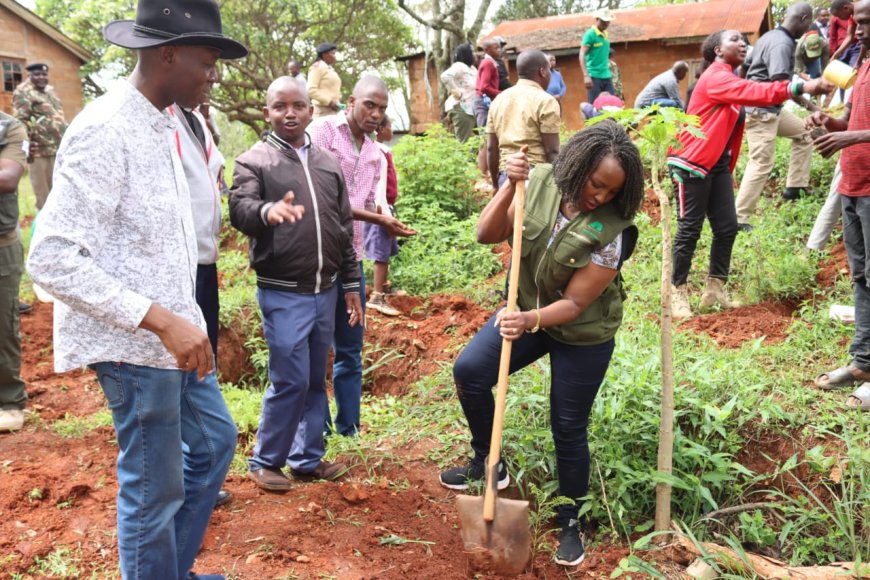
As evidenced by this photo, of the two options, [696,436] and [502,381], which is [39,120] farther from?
[696,436]

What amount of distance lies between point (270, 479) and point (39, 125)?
720 cm

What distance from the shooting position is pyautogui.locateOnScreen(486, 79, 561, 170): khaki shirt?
5.32 m

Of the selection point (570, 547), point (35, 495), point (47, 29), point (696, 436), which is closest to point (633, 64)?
point (696, 436)

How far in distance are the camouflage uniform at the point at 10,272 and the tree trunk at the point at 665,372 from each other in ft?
12.1

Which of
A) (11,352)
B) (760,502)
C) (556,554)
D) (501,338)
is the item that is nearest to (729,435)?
(760,502)

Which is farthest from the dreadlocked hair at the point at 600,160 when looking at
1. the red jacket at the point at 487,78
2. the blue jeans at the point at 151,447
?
the red jacket at the point at 487,78

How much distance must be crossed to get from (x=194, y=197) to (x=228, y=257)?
206 inches

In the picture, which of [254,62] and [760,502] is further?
[254,62]

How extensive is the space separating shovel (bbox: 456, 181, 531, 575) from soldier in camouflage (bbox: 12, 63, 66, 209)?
7835 millimetres

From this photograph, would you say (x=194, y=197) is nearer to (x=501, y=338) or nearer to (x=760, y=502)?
(x=501, y=338)

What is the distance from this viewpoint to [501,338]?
304 cm

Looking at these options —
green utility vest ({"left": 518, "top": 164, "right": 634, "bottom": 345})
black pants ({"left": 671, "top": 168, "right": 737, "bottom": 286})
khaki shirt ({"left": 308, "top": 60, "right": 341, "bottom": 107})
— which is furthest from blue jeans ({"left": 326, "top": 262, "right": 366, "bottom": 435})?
khaki shirt ({"left": 308, "top": 60, "right": 341, "bottom": 107})

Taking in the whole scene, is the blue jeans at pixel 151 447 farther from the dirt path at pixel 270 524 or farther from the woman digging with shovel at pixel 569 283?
the woman digging with shovel at pixel 569 283

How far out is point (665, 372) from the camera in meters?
2.99
